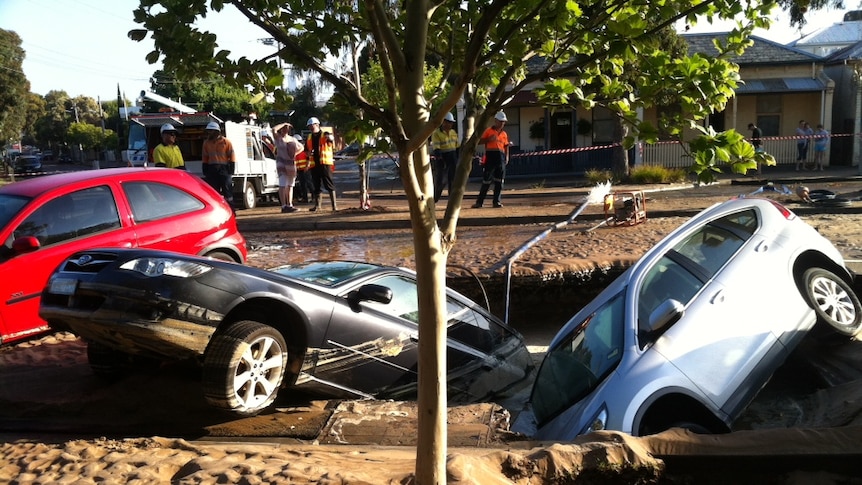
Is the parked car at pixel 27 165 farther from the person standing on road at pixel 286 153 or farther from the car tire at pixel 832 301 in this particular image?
the car tire at pixel 832 301

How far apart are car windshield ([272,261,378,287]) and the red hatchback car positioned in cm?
204

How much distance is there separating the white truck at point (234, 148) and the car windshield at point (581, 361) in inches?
599

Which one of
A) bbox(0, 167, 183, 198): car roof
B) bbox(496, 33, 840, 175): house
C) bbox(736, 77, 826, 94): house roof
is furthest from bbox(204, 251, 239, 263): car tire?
bbox(736, 77, 826, 94): house roof

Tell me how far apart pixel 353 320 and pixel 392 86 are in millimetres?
2989

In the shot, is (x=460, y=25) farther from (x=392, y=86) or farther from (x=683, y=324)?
(x=683, y=324)

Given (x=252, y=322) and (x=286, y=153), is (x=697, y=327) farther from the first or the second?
(x=286, y=153)

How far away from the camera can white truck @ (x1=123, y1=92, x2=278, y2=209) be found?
1956 centimetres

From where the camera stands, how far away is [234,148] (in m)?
19.2

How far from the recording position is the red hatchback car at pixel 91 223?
20.4 ft

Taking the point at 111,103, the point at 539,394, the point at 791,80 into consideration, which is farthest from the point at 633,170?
the point at 111,103

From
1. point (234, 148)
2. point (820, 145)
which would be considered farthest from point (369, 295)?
point (820, 145)

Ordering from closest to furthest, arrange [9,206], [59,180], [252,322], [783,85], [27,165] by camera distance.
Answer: [252,322] → [9,206] → [59,180] → [783,85] → [27,165]

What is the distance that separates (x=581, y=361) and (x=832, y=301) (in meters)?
2.33

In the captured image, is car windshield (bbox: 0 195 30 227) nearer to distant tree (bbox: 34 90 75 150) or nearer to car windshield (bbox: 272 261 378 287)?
car windshield (bbox: 272 261 378 287)
